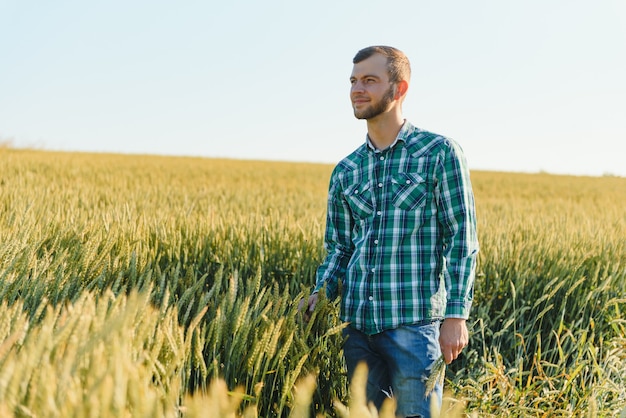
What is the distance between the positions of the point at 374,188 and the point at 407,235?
231 mm

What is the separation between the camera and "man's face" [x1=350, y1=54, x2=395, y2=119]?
230 centimetres

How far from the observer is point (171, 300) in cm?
260

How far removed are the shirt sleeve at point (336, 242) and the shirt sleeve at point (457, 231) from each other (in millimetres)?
413

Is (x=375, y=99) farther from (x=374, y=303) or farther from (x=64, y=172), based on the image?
(x=64, y=172)

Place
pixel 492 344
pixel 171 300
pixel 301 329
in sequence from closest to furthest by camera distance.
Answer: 1. pixel 301 329
2. pixel 171 300
3. pixel 492 344

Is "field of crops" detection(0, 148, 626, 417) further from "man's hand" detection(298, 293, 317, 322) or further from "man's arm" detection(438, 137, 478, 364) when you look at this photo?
"man's arm" detection(438, 137, 478, 364)

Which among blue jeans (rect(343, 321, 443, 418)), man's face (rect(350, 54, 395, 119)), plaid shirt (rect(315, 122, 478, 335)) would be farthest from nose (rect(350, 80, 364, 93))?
blue jeans (rect(343, 321, 443, 418))

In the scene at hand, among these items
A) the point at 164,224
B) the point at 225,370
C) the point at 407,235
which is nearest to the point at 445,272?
the point at 407,235

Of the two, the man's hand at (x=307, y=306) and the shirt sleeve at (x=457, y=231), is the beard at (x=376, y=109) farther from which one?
the man's hand at (x=307, y=306)

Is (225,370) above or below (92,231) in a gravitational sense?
below

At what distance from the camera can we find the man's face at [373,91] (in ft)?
7.55

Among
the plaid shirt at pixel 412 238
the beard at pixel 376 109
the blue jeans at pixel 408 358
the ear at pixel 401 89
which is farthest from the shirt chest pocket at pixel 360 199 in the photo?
the blue jeans at pixel 408 358

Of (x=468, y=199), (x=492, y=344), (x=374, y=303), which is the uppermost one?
(x=468, y=199)

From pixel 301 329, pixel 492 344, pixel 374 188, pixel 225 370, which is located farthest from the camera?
pixel 492 344
